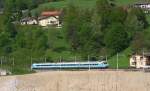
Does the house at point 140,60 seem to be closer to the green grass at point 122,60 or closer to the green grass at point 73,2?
the green grass at point 122,60

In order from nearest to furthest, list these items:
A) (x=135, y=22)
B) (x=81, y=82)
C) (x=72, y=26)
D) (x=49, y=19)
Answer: (x=81, y=82) → (x=135, y=22) → (x=72, y=26) → (x=49, y=19)

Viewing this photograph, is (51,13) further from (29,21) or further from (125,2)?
(125,2)

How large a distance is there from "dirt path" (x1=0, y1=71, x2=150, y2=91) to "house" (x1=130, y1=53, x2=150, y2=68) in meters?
8.49

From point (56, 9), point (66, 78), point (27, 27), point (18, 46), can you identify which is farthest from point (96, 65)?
point (56, 9)

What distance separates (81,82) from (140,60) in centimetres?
1119

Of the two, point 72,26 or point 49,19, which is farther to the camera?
point 49,19

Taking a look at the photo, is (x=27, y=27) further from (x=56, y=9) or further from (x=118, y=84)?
(x=118, y=84)

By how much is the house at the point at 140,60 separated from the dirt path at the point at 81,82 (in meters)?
8.49

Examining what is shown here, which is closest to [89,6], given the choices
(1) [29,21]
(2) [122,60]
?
(1) [29,21]

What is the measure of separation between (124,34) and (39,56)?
972 centimetres

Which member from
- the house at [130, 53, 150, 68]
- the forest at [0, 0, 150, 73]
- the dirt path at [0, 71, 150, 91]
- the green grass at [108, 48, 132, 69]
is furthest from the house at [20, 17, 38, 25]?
the dirt path at [0, 71, 150, 91]

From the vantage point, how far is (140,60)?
181ft

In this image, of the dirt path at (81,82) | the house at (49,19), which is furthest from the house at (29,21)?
the dirt path at (81,82)

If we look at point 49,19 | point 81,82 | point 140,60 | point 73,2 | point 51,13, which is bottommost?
point 81,82
